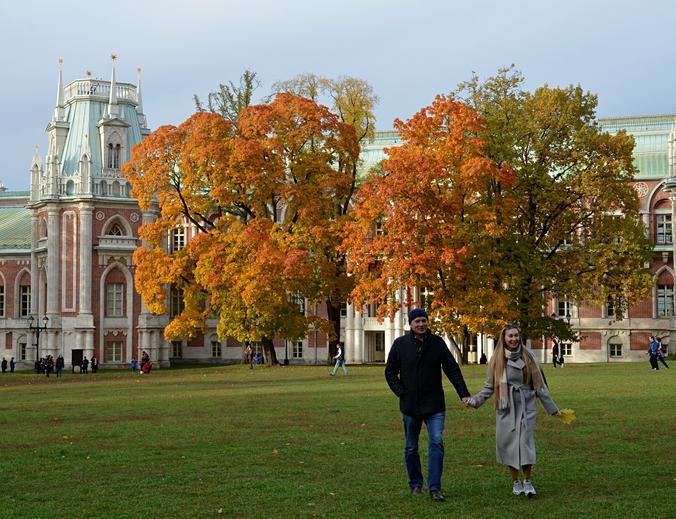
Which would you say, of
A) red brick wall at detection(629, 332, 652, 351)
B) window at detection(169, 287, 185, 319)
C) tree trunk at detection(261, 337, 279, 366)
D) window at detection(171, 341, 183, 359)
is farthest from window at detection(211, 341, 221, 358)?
red brick wall at detection(629, 332, 652, 351)

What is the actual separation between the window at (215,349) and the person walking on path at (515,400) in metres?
68.1

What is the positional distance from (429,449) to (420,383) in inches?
30.2

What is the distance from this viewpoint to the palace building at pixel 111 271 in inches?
2731

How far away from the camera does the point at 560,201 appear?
4722 cm

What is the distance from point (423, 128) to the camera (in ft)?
156

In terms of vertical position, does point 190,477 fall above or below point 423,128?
below

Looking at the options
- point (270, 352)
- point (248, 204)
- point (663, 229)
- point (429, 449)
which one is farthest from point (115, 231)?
point (429, 449)

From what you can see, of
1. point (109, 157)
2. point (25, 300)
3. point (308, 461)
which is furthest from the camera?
point (25, 300)

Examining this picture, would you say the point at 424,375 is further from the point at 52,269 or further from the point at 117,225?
the point at 117,225

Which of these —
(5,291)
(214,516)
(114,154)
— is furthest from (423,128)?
(5,291)

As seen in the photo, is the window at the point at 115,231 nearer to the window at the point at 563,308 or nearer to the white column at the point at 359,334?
the white column at the point at 359,334

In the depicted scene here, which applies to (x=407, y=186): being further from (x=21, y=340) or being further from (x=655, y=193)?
(x=21, y=340)

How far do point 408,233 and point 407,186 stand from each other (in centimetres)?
190

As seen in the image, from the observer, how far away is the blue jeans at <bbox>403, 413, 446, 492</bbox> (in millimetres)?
12492
